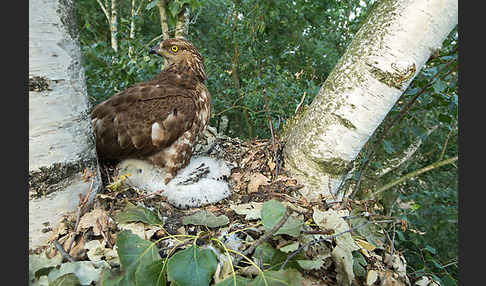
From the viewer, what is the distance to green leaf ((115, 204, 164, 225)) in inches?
50.1

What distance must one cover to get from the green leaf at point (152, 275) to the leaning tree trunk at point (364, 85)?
3.43 feet

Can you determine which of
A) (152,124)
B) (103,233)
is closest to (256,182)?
(152,124)

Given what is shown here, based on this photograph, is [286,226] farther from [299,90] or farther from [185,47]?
[299,90]

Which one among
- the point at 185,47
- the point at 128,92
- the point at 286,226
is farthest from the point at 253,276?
the point at 185,47

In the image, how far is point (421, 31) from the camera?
1.45 meters

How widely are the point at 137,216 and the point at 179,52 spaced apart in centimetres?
170

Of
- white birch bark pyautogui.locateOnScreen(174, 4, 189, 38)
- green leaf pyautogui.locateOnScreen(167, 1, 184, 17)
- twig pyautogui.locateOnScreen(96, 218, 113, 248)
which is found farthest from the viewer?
white birch bark pyautogui.locateOnScreen(174, 4, 189, 38)

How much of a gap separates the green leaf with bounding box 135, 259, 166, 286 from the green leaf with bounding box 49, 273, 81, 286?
0.22 meters

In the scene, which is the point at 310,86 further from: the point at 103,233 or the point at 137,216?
the point at 103,233

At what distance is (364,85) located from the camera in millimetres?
1560

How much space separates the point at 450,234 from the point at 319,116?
5083 mm

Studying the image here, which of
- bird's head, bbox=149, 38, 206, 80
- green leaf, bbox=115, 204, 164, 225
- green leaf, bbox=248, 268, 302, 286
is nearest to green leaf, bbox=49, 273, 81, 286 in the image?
green leaf, bbox=115, 204, 164, 225

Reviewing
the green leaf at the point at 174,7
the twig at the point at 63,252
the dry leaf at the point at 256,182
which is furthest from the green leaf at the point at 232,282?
the green leaf at the point at 174,7

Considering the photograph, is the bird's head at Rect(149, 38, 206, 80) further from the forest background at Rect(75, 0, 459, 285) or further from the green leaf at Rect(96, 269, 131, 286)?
the green leaf at Rect(96, 269, 131, 286)
